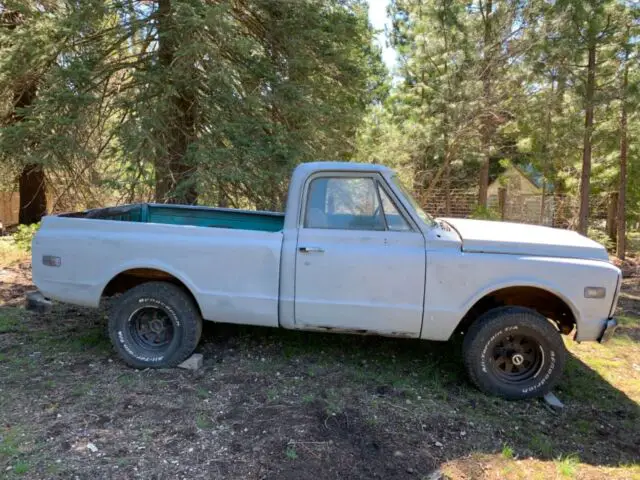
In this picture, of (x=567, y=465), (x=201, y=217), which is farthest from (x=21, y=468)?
(x=567, y=465)

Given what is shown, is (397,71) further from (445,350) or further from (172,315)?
(172,315)

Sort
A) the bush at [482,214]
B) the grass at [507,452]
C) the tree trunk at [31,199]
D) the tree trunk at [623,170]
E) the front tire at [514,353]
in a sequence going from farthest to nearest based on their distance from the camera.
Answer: the tree trunk at [31,199], the bush at [482,214], the tree trunk at [623,170], the front tire at [514,353], the grass at [507,452]

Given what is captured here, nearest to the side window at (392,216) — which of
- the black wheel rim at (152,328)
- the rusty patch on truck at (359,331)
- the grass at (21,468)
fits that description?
the rusty patch on truck at (359,331)

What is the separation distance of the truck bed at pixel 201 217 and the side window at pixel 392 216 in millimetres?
1792

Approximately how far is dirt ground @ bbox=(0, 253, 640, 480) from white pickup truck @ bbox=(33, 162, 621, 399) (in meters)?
0.41

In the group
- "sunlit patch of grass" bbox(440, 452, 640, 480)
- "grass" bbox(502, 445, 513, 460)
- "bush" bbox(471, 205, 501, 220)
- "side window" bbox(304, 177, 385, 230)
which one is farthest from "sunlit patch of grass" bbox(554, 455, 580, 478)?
"bush" bbox(471, 205, 501, 220)

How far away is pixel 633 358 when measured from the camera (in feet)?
16.6

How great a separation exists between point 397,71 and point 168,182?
7907 millimetres

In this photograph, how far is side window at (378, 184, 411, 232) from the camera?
12.9ft

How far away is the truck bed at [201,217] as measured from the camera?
5484 millimetres

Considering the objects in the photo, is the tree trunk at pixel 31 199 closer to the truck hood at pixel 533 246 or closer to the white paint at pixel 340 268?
the white paint at pixel 340 268

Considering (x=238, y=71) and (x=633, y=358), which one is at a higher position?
(x=238, y=71)

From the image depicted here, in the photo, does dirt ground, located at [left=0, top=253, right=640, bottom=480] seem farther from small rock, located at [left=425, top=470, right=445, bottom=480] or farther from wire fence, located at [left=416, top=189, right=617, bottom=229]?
wire fence, located at [left=416, top=189, right=617, bottom=229]

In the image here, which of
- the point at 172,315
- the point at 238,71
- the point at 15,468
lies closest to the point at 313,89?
the point at 238,71
